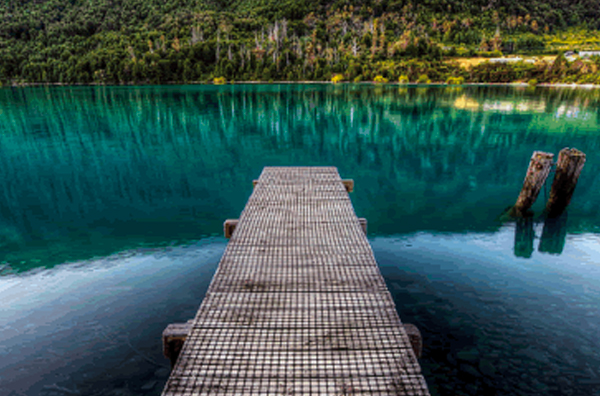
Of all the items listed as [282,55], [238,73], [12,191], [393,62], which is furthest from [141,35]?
[12,191]

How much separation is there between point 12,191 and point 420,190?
Result: 22602 mm

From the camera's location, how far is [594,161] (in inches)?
936

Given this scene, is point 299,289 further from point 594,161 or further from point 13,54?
point 13,54

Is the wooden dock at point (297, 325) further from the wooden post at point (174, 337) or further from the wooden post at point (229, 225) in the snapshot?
the wooden post at point (229, 225)

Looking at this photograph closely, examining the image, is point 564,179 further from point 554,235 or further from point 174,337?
point 174,337

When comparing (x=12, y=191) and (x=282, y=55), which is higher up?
(x=282, y=55)

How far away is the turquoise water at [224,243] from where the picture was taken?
6996 millimetres

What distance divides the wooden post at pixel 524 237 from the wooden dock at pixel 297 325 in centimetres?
775

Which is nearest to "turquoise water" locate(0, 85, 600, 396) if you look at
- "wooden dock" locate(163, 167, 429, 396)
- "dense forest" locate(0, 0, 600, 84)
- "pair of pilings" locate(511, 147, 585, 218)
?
"pair of pilings" locate(511, 147, 585, 218)

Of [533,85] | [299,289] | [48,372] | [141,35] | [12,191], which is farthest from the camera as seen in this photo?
[141,35]

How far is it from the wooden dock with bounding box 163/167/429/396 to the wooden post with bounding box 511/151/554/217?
1011 cm

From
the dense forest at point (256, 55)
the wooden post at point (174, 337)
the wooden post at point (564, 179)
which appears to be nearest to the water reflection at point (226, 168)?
the wooden post at point (564, 179)

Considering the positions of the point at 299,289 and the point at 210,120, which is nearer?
the point at 299,289

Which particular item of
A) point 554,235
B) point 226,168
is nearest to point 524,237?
point 554,235
